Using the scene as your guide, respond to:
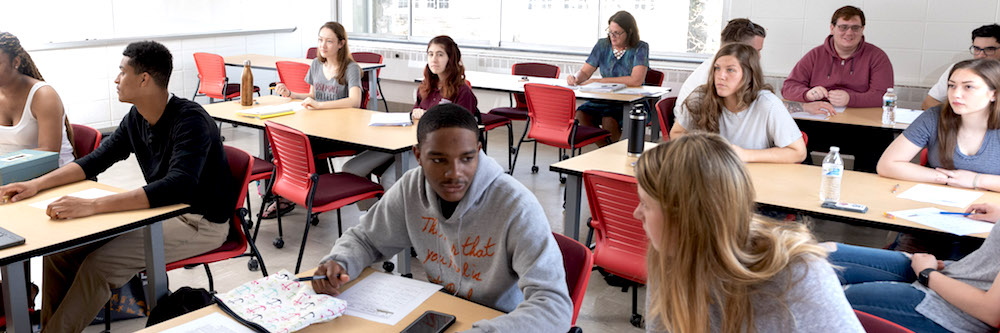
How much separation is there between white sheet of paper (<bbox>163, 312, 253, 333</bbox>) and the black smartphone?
1.13ft

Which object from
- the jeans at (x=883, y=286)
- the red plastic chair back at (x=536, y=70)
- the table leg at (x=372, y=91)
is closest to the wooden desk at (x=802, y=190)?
the jeans at (x=883, y=286)

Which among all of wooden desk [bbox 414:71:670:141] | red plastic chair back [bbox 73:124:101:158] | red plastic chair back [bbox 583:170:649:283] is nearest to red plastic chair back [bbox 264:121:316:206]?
red plastic chair back [bbox 73:124:101:158]

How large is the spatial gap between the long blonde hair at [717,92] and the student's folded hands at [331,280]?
1.96m

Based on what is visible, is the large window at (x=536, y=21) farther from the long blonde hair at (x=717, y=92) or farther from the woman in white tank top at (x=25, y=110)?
the woman in white tank top at (x=25, y=110)

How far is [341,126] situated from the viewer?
4035 millimetres

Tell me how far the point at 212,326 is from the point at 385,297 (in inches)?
15.0

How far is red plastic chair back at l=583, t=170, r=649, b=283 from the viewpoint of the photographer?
264cm

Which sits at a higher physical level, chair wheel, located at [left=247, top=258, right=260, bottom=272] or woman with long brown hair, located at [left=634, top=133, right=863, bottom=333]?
woman with long brown hair, located at [left=634, top=133, right=863, bottom=333]

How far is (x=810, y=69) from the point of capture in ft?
16.0

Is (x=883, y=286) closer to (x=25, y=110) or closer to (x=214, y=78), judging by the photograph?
(x=25, y=110)

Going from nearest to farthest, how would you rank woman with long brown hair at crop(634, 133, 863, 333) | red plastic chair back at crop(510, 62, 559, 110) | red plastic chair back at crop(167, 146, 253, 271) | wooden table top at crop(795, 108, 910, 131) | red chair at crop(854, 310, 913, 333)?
woman with long brown hair at crop(634, 133, 863, 333), red chair at crop(854, 310, 913, 333), red plastic chair back at crop(167, 146, 253, 271), wooden table top at crop(795, 108, 910, 131), red plastic chair back at crop(510, 62, 559, 110)

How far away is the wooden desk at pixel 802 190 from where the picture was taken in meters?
2.46

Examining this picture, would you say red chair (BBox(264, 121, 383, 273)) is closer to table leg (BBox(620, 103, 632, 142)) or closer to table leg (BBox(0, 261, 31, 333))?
table leg (BBox(0, 261, 31, 333))

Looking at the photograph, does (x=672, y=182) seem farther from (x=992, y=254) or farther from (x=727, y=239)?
(x=992, y=254)
